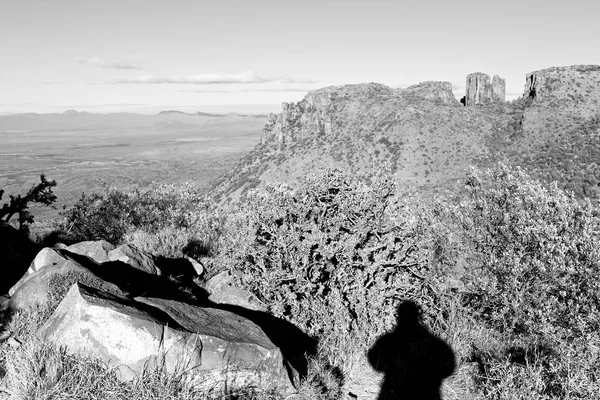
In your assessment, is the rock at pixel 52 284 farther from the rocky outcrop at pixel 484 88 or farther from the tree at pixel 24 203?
the rocky outcrop at pixel 484 88

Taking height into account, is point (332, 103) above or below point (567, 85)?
below

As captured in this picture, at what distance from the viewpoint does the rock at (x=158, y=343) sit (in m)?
5.05

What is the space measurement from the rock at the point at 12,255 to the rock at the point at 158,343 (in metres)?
4.05

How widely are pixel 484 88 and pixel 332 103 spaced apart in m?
40.6

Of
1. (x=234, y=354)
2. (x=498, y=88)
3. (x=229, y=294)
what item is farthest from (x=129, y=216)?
A: (x=498, y=88)

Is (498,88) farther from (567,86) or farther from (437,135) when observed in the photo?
(437,135)

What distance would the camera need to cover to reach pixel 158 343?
512 centimetres

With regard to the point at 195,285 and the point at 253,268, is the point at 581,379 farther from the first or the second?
the point at 195,285

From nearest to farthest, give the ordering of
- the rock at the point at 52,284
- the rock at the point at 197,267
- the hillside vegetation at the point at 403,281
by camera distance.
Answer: the hillside vegetation at the point at 403,281 < the rock at the point at 52,284 < the rock at the point at 197,267

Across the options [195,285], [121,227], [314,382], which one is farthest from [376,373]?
[121,227]

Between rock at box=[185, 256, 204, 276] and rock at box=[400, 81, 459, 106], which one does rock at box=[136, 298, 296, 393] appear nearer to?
rock at box=[185, 256, 204, 276]

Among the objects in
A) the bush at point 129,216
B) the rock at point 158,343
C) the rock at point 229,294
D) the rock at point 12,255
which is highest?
the rock at point 158,343

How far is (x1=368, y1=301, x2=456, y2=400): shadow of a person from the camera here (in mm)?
6289

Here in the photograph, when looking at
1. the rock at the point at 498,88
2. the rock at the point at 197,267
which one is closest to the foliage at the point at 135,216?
the rock at the point at 197,267
